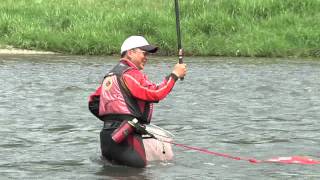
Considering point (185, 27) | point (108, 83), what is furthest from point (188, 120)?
point (185, 27)

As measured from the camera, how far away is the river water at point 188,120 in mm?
10312

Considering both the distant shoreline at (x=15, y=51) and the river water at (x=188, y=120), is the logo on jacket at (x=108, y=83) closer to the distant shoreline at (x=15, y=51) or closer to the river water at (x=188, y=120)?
the river water at (x=188, y=120)

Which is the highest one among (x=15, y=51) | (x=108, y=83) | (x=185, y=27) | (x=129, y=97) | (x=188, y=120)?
(x=108, y=83)

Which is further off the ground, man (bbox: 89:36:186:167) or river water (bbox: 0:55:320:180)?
man (bbox: 89:36:186:167)

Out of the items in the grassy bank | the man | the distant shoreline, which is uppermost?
the man

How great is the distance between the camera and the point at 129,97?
9.80 meters

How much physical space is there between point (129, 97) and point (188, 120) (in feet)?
15.4

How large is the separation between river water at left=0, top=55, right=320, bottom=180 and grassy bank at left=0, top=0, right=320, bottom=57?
10.7 ft

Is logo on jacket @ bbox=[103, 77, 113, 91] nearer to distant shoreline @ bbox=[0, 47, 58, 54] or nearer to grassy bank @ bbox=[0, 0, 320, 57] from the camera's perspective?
grassy bank @ bbox=[0, 0, 320, 57]

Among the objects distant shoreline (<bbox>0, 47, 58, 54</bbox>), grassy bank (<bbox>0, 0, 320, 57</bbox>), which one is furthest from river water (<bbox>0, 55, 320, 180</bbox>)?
distant shoreline (<bbox>0, 47, 58, 54</bbox>)

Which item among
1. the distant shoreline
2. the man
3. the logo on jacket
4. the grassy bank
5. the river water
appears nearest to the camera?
the man

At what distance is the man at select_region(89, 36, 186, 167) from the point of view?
9670 millimetres

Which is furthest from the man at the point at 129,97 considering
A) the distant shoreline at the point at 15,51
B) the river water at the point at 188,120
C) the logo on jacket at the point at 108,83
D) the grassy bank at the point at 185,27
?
the distant shoreline at the point at 15,51

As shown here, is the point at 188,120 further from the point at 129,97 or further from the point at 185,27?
the point at 185,27
